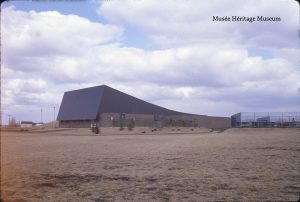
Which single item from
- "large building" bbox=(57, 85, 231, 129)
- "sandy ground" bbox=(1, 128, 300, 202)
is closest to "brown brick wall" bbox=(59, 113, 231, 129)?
"large building" bbox=(57, 85, 231, 129)

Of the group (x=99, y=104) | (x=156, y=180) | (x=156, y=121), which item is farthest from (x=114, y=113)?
(x=156, y=180)

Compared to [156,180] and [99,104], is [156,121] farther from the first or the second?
[156,180]

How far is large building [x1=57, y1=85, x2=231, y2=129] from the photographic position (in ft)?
274

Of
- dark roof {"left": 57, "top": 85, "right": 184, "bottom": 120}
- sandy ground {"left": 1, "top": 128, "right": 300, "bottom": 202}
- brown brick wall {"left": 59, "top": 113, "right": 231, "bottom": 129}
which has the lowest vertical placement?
sandy ground {"left": 1, "top": 128, "right": 300, "bottom": 202}

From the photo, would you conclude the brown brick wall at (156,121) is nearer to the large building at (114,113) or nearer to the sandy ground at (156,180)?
the large building at (114,113)

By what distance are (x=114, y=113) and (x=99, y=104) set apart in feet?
12.1

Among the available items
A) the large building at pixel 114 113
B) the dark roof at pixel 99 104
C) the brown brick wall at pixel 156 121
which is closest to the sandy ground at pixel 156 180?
the brown brick wall at pixel 156 121

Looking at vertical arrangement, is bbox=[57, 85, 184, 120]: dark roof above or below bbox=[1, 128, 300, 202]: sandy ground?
above

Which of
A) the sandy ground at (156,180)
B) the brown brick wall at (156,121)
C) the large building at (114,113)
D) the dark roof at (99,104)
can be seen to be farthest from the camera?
the dark roof at (99,104)

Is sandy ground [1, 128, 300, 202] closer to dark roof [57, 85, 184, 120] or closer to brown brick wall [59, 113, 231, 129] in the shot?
brown brick wall [59, 113, 231, 129]

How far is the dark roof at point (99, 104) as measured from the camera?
8488 cm

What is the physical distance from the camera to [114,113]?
8406 centimetres

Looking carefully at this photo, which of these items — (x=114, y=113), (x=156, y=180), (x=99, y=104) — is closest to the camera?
(x=156, y=180)

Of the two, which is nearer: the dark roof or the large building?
the large building
